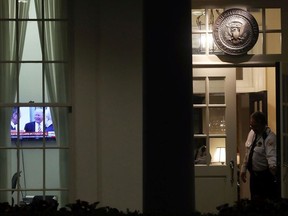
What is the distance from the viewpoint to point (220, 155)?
29.3 feet

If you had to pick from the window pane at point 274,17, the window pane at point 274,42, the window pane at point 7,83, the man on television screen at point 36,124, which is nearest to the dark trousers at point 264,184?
the window pane at point 274,42

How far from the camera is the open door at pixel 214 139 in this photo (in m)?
8.86

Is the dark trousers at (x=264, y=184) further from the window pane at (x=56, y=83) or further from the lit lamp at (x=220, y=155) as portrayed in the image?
the window pane at (x=56, y=83)

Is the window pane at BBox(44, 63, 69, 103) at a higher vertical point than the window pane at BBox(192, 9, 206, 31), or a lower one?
lower

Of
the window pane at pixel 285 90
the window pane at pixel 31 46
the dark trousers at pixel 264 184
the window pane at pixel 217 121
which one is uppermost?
the window pane at pixel 31 46

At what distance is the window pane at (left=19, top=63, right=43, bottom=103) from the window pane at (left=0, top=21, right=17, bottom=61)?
0.58 ft

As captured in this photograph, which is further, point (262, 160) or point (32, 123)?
point (262, 160)

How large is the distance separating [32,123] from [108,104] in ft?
2.89

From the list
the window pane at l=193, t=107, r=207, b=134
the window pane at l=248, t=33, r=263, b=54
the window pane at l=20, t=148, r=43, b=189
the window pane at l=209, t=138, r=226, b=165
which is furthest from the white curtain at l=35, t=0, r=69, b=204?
the window pane at l=248, t=33, r=263, b=54

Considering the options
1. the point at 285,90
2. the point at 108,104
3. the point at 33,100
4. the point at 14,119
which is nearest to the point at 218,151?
the point at 285,90

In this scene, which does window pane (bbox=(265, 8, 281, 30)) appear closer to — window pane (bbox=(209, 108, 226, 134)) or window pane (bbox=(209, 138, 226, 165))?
window pane (bbox=(209, 108, 226, 134))

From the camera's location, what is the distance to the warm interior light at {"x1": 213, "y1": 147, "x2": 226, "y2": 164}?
8.91 m

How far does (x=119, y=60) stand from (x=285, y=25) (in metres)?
2.36

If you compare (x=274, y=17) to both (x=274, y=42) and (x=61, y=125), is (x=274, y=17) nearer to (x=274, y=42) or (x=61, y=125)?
(x=274, y=42)
